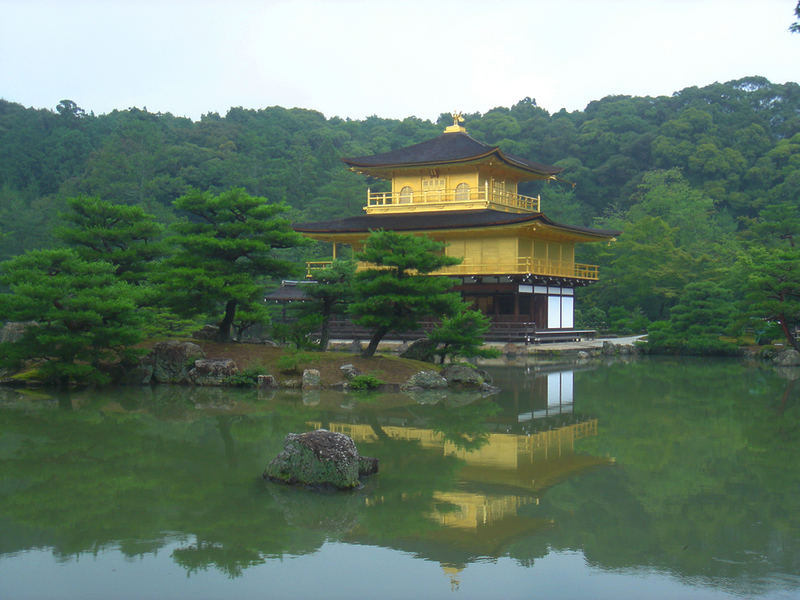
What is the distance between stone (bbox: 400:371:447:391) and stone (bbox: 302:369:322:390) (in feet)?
6.09

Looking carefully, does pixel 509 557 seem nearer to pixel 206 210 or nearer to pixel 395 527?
pixel 395 527

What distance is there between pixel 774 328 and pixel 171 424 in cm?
2134

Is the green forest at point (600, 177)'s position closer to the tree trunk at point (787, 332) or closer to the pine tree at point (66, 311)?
the tree trunk at point (787, 332)

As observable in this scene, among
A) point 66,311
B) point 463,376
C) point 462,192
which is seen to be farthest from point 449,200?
point 66,311

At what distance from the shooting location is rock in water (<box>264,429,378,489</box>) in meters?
7.86

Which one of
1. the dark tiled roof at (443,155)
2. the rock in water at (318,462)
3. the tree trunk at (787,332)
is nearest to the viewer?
the rock in water at (318,462)

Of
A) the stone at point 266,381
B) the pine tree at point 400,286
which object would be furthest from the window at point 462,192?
the stone at point 266,381

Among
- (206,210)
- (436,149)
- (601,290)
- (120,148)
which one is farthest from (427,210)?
(120,148)

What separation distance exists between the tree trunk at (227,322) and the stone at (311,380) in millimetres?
2930

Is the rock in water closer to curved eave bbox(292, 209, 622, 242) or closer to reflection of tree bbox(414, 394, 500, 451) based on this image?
reflection of tree bbox(414, 394, 500, 451)

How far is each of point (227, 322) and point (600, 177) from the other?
50212mm

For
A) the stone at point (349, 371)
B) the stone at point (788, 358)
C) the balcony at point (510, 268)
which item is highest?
the balcony at point (510, 268)

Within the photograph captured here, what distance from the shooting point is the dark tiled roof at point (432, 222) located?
28828 mm

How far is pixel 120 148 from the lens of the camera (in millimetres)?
57406
